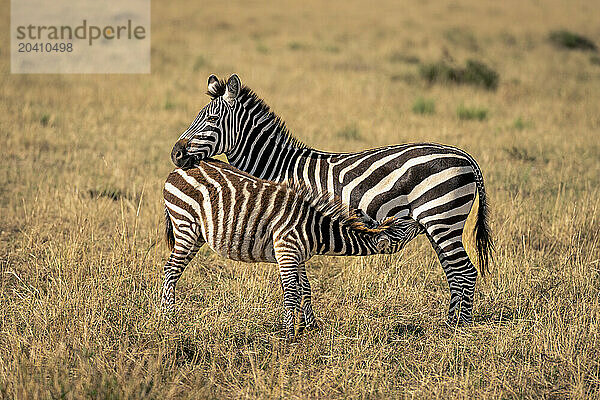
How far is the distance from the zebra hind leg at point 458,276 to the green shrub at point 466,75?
1266 cm

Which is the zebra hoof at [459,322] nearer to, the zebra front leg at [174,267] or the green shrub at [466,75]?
the zebra front leg at [174,267]

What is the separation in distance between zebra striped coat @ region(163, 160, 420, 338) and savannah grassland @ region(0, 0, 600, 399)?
527 mm

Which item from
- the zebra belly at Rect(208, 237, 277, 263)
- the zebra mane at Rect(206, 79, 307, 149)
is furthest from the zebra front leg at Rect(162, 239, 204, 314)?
the zebra mane at Rect(206, 79, 307, 149)

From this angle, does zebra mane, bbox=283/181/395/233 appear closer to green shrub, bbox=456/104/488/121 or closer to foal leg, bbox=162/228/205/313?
foal leg, bbox=162/228/205/313

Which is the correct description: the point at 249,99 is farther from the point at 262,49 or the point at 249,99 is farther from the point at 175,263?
the point at 262,49

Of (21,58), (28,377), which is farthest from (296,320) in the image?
(21,58)

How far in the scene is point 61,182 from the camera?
9.16 metres

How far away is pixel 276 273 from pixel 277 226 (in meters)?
1.58

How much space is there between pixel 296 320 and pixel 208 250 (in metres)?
2.49

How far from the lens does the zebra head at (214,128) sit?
5.43 meters

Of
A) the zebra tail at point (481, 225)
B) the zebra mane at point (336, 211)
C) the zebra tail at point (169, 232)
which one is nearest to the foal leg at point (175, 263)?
the zebra tail at point (169, 232)

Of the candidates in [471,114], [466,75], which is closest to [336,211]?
[471,114]

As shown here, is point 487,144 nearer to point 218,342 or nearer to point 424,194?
point 424,194

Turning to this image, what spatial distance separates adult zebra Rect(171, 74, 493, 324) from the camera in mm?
5379
